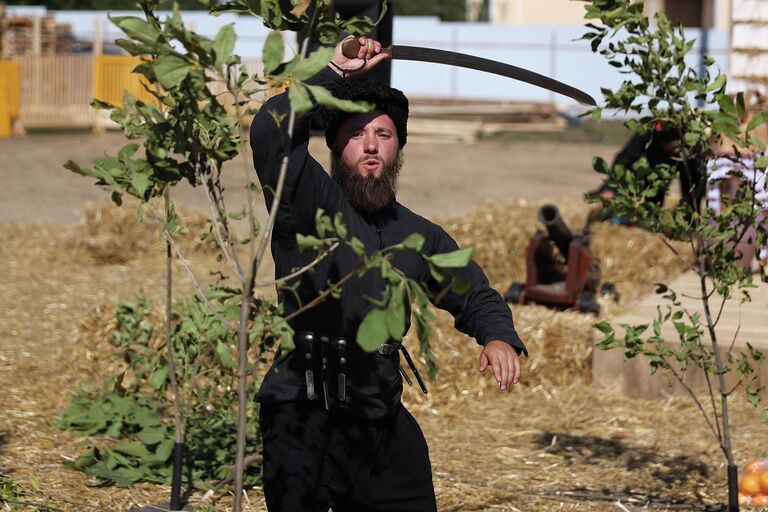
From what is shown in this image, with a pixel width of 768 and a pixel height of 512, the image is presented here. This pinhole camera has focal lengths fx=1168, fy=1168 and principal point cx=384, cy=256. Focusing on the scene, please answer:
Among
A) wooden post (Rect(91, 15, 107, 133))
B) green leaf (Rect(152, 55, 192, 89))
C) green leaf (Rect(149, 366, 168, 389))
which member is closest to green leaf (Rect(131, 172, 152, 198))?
green leaf (Rect(152, 55, 192, 89))

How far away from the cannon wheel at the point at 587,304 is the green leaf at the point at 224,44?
5.73 m

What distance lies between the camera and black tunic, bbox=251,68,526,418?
353 centimetres

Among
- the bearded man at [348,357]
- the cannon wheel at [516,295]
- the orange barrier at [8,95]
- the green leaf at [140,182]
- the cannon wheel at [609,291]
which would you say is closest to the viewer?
the green leaf at [140,182]

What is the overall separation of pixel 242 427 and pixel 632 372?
4.45 m

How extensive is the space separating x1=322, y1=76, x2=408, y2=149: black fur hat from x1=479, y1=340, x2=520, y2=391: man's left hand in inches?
30.1

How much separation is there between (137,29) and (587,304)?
5.86 metres

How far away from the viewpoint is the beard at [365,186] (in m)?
3.70

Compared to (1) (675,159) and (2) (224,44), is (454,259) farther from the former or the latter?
(1) (675,159)

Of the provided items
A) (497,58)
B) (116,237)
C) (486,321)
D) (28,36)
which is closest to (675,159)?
(486,321)

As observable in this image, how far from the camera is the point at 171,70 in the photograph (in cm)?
238

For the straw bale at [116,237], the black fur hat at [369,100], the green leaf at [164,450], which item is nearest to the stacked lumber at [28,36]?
the straw bale at [116,237]

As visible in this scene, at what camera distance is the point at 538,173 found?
1983cm

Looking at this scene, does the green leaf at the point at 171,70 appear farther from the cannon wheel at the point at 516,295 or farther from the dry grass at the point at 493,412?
the cannon wheel at the point at 516,295

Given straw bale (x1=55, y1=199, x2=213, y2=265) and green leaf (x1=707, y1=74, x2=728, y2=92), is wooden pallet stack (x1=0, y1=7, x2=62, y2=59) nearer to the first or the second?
straw bale (x1=55, y1=199, x2=213, y2=265)
